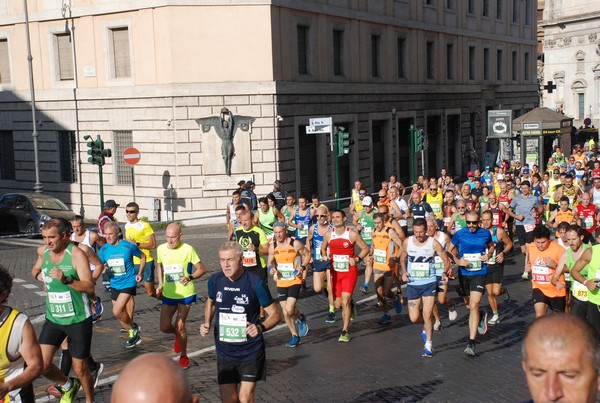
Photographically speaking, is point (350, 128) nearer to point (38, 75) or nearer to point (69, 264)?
point (38, 75)

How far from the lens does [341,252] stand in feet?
39.6

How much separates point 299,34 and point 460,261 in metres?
19.6

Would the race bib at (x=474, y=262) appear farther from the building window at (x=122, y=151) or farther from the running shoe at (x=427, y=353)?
the building window at (x=122, y=151)

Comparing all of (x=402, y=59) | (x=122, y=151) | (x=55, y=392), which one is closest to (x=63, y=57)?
(x=122, y=151)

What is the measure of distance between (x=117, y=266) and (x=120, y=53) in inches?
755

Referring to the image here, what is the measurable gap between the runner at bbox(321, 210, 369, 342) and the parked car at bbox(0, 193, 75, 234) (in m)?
14.2

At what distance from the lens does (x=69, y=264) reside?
27.2 feet

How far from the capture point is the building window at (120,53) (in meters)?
29.1

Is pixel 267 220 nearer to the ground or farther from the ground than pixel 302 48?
nearer to the ground

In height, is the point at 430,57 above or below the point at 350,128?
above

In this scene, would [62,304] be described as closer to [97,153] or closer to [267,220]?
[267,220]

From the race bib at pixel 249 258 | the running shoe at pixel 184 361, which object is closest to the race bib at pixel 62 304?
the running shoe at pixel 184 361

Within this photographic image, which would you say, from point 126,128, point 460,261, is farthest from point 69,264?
point 126,128

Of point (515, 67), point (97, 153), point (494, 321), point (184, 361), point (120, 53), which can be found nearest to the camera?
point (184, 361)
